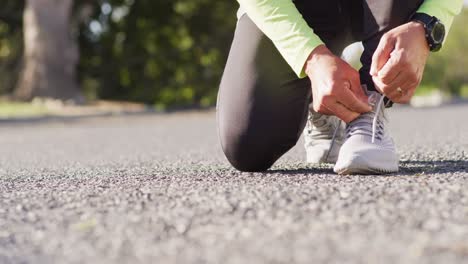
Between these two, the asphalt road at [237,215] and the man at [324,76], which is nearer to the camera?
the asphalt road at [237,215]

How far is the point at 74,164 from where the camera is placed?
3.52 m

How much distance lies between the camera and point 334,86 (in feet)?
7.14

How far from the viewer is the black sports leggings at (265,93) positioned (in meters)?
2.59

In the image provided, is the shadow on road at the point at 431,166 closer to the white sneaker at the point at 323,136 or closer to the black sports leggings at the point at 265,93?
the white sneaker at the point at 323,136

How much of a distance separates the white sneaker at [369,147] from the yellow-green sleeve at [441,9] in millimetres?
302

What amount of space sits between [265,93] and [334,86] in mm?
471

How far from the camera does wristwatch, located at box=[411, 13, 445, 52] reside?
2.31 meters

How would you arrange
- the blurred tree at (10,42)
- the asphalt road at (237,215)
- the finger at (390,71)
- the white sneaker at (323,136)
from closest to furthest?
the asphalt road at (237,215), the finger at (390,71), the white sneaker at (323,136), the blurred tree at (10,42)

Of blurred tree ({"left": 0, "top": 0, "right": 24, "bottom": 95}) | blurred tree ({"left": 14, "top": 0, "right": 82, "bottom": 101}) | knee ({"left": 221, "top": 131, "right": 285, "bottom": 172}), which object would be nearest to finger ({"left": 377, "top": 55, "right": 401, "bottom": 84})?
knee ({"left": 221, "top": 131, "right": 285, "bottom": 172})

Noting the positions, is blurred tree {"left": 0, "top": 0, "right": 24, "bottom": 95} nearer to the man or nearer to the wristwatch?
the man

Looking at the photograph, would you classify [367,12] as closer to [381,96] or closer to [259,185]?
[381,96]

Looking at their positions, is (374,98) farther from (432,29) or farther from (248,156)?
(248,156)

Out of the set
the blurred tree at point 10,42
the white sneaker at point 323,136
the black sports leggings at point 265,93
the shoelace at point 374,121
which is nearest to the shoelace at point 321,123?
the white sneaker at point 323,136

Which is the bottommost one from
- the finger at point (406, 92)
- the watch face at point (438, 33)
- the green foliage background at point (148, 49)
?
the green foliage background at point (148, 49)
